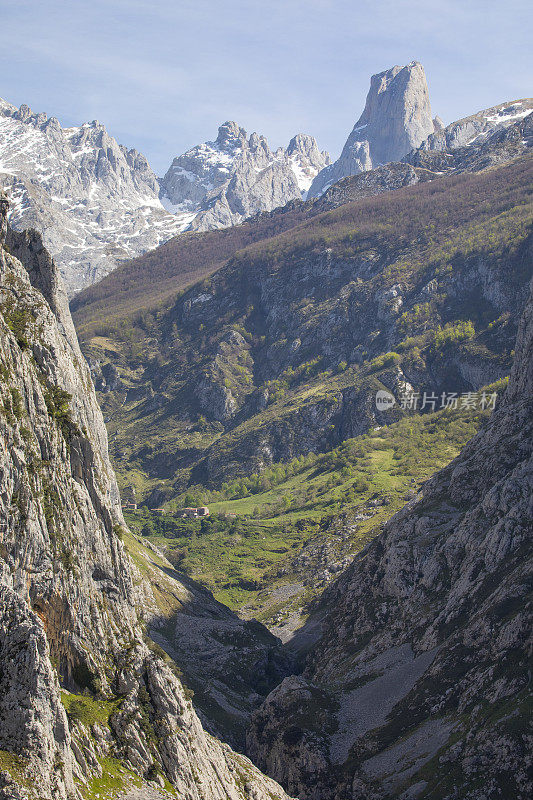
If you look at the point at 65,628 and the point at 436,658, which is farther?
the point at 436,658

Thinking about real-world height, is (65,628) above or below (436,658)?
above

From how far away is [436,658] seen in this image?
355 ft

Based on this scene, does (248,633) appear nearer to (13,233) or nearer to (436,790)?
(436,790)

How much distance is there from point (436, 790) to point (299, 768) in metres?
26.4

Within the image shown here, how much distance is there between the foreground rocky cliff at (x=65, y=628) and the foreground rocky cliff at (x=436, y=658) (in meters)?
17.3

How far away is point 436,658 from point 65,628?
56522 millimetres

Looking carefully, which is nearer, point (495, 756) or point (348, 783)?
point (495, 756)

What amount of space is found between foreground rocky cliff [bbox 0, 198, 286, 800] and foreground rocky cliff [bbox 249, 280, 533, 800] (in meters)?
17.3

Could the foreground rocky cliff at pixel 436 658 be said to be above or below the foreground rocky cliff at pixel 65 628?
below

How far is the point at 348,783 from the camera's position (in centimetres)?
9700

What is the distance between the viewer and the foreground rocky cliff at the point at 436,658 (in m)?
87.4

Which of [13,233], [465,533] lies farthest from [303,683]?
[13,233]

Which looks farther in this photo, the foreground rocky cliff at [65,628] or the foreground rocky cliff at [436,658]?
the foreground rocky cliff at [436,658]

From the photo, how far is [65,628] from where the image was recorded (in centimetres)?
7256
